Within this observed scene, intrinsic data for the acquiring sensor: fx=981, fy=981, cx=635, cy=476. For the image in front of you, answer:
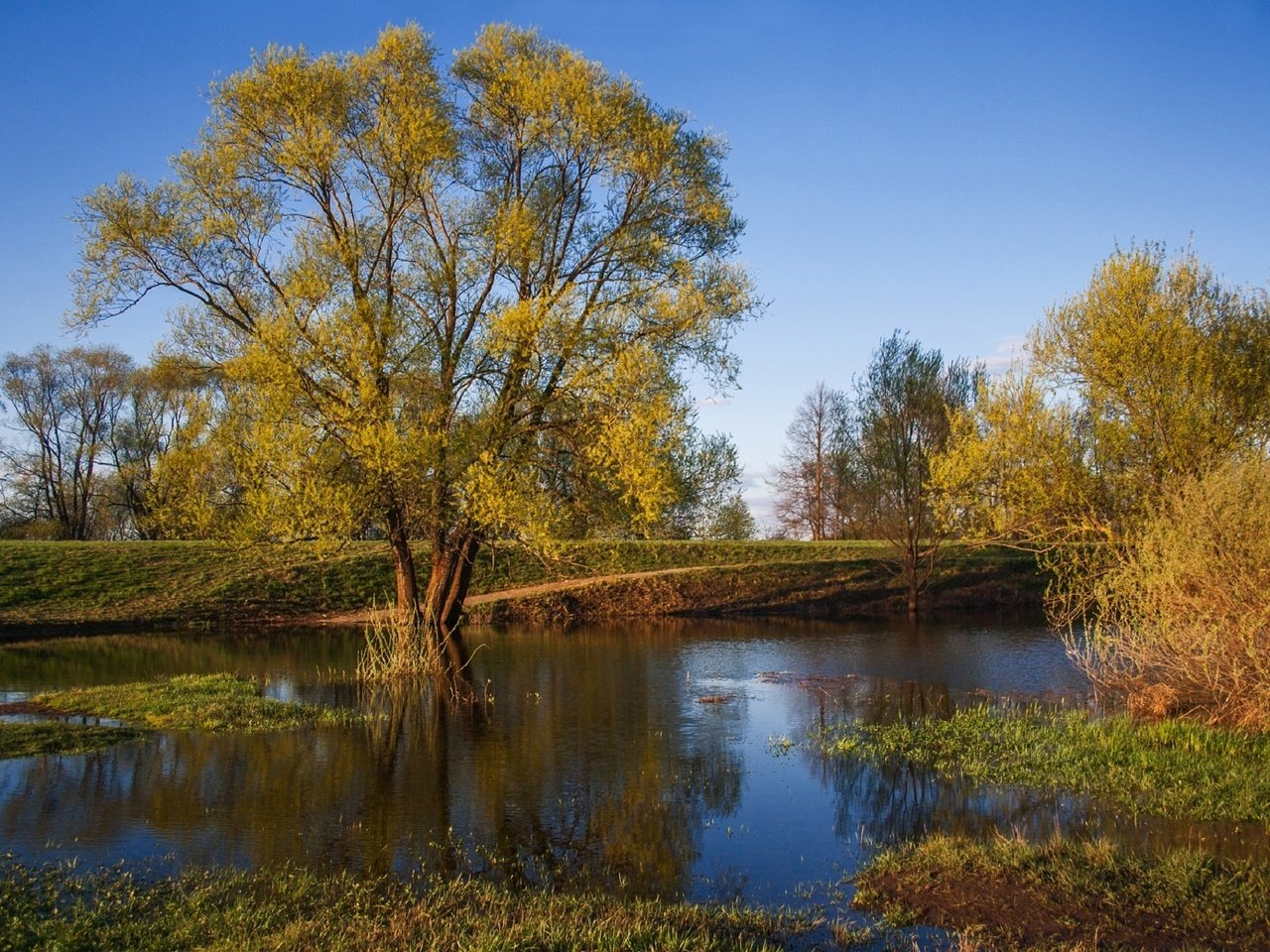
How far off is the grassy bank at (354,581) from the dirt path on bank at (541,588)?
449 millimetres

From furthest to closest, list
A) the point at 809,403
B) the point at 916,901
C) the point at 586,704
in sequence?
the point at 809,403
the point at 586,704
the point at 916,901

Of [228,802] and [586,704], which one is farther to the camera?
[586,704]

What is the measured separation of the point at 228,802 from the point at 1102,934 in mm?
9298

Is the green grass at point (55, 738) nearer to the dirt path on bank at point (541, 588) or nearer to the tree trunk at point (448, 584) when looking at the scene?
the tree trunk at point (448, 584)

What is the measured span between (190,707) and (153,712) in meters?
0.60

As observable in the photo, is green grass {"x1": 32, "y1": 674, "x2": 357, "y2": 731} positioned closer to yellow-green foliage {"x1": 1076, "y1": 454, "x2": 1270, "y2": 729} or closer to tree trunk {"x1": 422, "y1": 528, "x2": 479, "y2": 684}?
tree trunk {"x1": 422, "y1": 528, "x2": 479, "y2": 684}

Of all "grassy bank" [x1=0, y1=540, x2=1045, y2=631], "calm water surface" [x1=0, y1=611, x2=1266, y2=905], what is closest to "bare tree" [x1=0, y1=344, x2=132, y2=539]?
"grassy bank" [x1=0, y1=540, x2=1045, y2=631]

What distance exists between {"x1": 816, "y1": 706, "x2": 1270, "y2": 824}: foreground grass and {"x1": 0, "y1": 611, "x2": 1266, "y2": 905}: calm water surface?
546mm

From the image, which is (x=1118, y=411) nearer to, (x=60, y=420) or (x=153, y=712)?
(x=153, y=712)

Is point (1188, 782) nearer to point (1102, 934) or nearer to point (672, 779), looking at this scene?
point (1102, 934)

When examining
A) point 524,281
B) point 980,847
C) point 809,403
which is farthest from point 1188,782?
point 809,403

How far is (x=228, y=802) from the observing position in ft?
37.9

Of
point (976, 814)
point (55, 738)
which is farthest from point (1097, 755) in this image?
point (55, 738)

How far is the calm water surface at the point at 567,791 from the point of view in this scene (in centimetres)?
976
